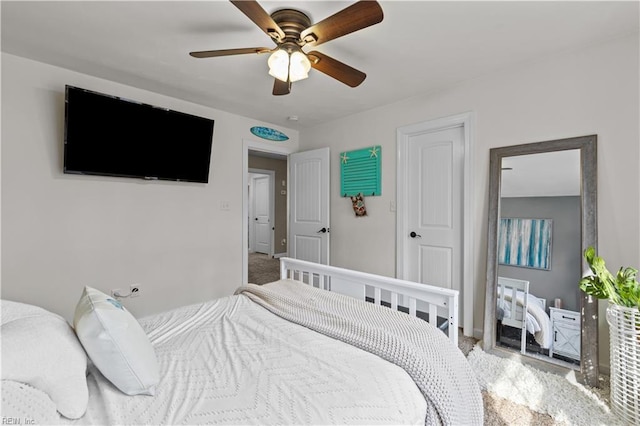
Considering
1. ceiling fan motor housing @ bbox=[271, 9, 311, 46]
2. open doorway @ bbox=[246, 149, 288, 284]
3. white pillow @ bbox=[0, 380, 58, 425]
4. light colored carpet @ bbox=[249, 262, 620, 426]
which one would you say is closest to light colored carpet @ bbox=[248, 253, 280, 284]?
open doorway @ bbox=[246, 149, 288, 284]

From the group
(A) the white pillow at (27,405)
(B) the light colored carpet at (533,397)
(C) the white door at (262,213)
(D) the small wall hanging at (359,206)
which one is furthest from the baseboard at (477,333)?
(C) the white door at (262,213)

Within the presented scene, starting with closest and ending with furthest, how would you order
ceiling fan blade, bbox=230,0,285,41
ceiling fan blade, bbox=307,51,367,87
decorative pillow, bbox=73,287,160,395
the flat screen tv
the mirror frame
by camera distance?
decorative pillow, bbox=73,287,160,395 → ceiling fan blade, bbox=230,0,285,41 → ceiling fan blade, bbox=307,51,367,87 → the mirror frame → the flat screen tv

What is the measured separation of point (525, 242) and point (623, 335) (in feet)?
2.66

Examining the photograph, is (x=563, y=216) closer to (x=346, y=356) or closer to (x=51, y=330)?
(x=346, y=356)

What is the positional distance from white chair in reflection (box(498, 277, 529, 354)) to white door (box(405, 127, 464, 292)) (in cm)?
43

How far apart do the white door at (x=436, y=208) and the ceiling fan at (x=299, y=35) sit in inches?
53.6

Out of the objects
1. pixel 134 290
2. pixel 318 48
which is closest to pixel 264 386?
pixel 318 48

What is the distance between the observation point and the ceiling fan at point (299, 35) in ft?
4.51

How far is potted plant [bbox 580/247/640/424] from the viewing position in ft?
5.16

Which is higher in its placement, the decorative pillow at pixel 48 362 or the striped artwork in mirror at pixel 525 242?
the striped artwork in mirror at pixel 525 242

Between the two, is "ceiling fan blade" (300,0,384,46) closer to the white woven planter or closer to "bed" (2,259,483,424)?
"bed" (2,259,483,424)

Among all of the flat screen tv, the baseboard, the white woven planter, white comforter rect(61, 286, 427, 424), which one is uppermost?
the flat screen tv

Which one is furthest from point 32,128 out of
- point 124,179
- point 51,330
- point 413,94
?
point 413,94

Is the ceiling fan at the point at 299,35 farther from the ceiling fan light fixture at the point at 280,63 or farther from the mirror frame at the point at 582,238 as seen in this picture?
the mirror frame at the point at 582,238
